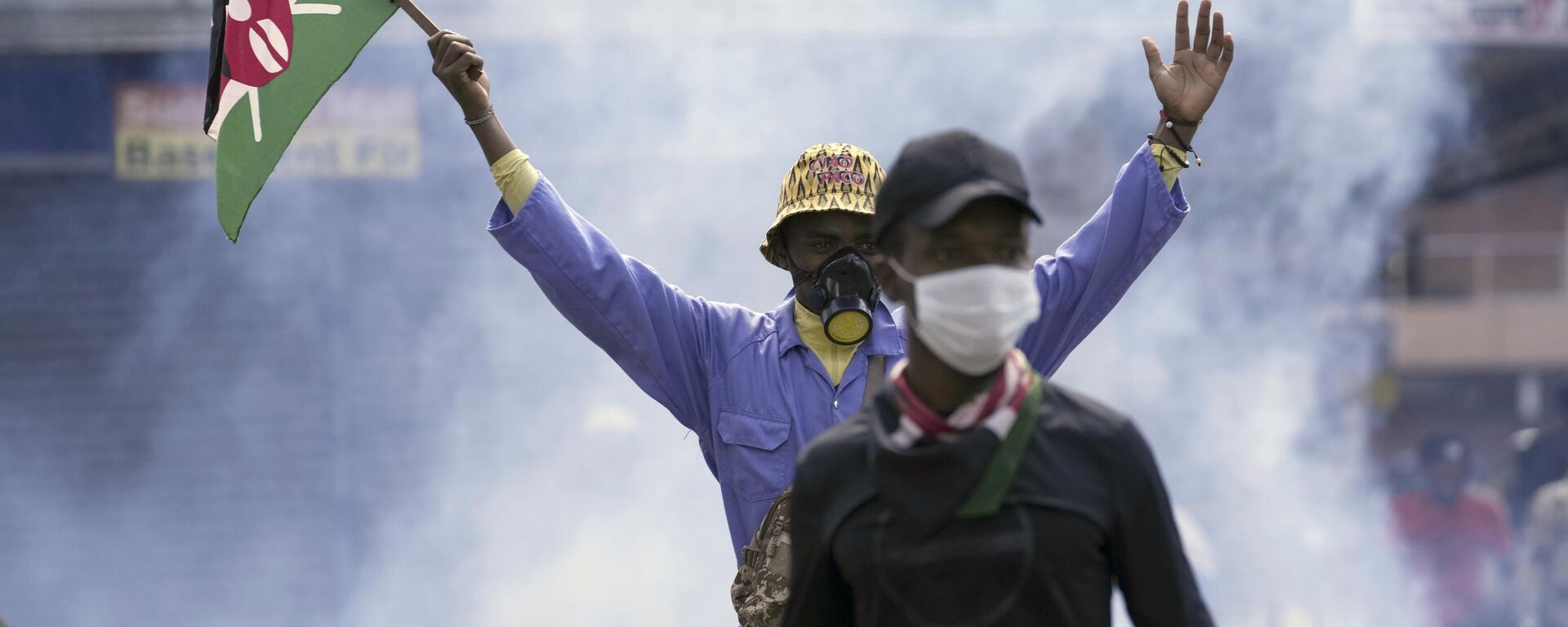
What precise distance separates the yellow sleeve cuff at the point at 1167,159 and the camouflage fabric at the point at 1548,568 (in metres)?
6.12

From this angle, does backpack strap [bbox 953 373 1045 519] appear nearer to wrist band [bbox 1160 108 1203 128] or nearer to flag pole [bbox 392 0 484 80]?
wrist band [bbox 1160 108 1203 128]

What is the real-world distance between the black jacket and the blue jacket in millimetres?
996

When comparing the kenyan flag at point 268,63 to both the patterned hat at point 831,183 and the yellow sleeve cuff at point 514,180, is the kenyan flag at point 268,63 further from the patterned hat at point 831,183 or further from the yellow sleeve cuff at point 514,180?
the patterned hat at point 831,183

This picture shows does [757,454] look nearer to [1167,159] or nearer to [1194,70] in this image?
[1167,159]

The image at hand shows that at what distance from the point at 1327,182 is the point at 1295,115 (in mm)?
624

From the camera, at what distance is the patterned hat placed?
2.78 meters

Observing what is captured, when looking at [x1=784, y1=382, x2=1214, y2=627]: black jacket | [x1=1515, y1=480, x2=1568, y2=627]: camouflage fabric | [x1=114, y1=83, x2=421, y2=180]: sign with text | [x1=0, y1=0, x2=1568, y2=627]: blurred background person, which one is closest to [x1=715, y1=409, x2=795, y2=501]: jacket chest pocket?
[x1=784, y1=382, x2=1214, y2=627]: black jacket

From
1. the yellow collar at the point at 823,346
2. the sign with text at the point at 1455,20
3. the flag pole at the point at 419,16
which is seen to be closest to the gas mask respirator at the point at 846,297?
the yellow collar at the point at 823,346

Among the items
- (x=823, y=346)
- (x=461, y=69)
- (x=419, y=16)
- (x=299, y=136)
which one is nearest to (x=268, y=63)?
(x=419, y=16)

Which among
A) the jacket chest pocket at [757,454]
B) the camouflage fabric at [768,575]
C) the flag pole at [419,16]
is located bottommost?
the camouflage fabric at [768,575]

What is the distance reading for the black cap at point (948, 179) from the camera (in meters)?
1.66

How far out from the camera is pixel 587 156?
8016 mm

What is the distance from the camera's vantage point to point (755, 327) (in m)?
2.87

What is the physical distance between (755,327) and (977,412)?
3.97 feet
